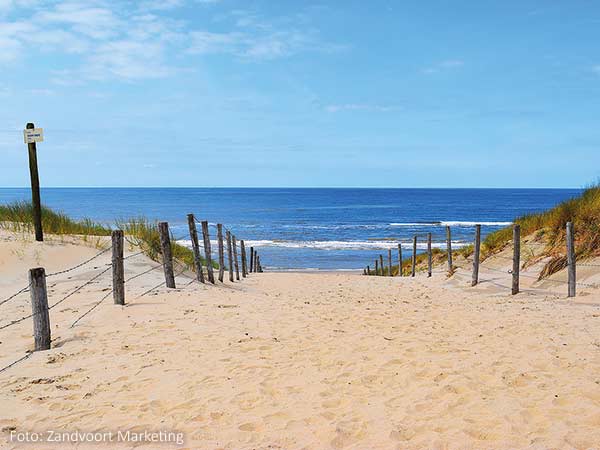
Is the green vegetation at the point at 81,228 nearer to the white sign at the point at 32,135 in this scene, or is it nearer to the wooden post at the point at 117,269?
the white sign at the point at 32,135

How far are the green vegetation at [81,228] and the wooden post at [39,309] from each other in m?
7.46

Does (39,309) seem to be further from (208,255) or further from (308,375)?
(208,255)

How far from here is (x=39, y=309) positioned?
6.08 meters

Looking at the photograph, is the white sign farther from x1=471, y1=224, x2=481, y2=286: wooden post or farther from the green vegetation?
x1=471, y1=224, x2=481, y2=286: wooden post

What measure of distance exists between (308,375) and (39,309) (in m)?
3.26

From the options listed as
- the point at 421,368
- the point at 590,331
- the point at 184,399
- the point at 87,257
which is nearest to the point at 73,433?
the point at 184,399

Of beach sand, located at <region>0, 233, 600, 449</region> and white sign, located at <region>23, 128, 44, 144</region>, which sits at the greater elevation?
white sign, located at <region>23, 128, 44, 144</region>

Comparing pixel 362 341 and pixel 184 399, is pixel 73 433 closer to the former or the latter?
pixel 184 399

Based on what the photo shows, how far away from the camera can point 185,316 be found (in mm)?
8102

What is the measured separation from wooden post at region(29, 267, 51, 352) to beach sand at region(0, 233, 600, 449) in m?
0.19

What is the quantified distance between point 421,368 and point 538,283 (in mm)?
8595

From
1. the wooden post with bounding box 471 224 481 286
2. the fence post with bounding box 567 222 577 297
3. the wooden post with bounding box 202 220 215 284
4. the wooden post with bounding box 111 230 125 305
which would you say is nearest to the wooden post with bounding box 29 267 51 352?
the wooden post with bounding box 111 230 125 305

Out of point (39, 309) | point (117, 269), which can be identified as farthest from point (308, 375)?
point (117, 269)

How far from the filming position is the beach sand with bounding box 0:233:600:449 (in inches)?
159
